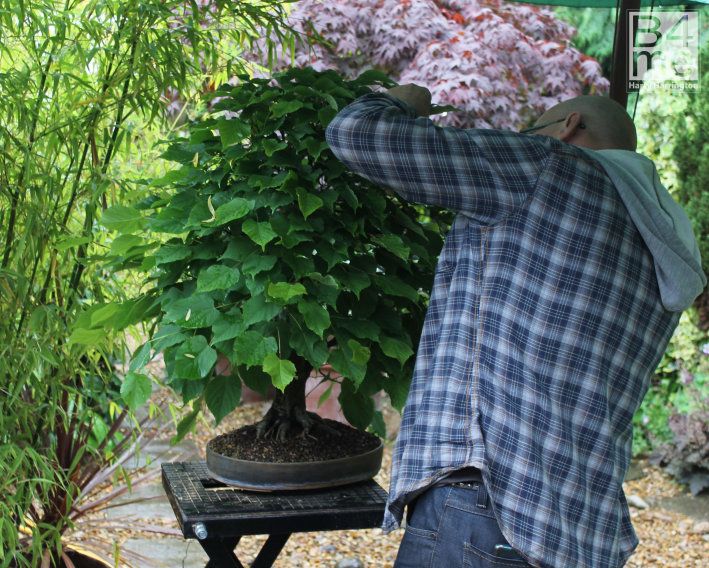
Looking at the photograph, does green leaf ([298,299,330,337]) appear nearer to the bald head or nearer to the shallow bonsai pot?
the shallow bonsai pot

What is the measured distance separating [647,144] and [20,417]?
13.1 feet

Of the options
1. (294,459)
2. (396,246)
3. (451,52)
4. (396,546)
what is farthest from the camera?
(451,52)

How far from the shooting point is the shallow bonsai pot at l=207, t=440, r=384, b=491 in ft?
4.75

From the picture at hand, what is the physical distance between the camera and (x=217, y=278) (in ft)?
4.21

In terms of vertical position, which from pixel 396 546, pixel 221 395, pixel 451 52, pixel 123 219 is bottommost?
pixel 396 546

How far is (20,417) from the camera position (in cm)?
188

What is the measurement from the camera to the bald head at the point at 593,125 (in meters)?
1.31

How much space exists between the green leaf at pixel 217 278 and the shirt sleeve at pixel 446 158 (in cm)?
29

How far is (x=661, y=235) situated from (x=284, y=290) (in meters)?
0.61

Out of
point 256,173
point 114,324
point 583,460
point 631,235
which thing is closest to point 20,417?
point 114,324

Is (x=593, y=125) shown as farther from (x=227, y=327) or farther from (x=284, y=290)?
(x=227, y=327)

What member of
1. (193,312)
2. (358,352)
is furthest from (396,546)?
(193,312)

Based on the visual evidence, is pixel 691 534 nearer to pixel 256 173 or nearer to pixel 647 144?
pixel 647 144

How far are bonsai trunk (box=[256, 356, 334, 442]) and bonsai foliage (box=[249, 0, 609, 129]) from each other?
3194 millimetres
